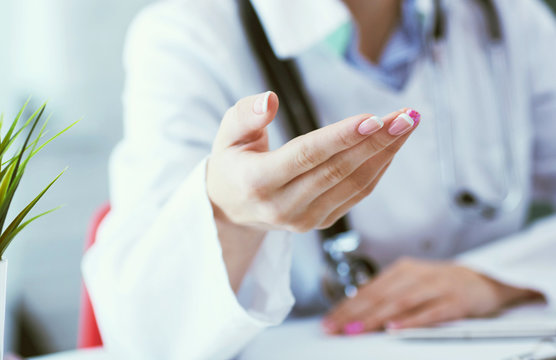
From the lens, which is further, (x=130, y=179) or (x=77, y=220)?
(x=77, y=220)

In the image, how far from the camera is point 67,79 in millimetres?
1693

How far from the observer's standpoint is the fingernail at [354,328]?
1.73 ft

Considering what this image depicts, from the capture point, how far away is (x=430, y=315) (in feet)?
1.76

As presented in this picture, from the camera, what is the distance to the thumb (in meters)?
0.31

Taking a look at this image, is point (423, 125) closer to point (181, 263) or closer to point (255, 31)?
point (255, 31)

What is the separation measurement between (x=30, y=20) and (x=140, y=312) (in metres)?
1.47

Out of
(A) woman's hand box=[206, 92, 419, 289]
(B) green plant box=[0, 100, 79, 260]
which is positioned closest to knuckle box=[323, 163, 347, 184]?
(A) woman's hand box=[206, 92, 419, 289]

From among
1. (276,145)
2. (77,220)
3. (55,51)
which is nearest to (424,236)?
(276,145)

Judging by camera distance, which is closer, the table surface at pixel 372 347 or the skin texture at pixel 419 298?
the table surface at pixel 372 347

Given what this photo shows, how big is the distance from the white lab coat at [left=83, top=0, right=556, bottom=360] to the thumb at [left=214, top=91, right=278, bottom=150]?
56 mm

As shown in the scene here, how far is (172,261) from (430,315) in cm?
25

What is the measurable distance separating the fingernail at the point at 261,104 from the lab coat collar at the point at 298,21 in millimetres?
275

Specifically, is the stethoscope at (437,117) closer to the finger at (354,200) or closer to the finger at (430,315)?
the finger at (430,315)

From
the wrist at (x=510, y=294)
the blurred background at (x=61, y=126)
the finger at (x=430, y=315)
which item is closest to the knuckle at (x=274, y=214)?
the finger at (x=430, y=315)
